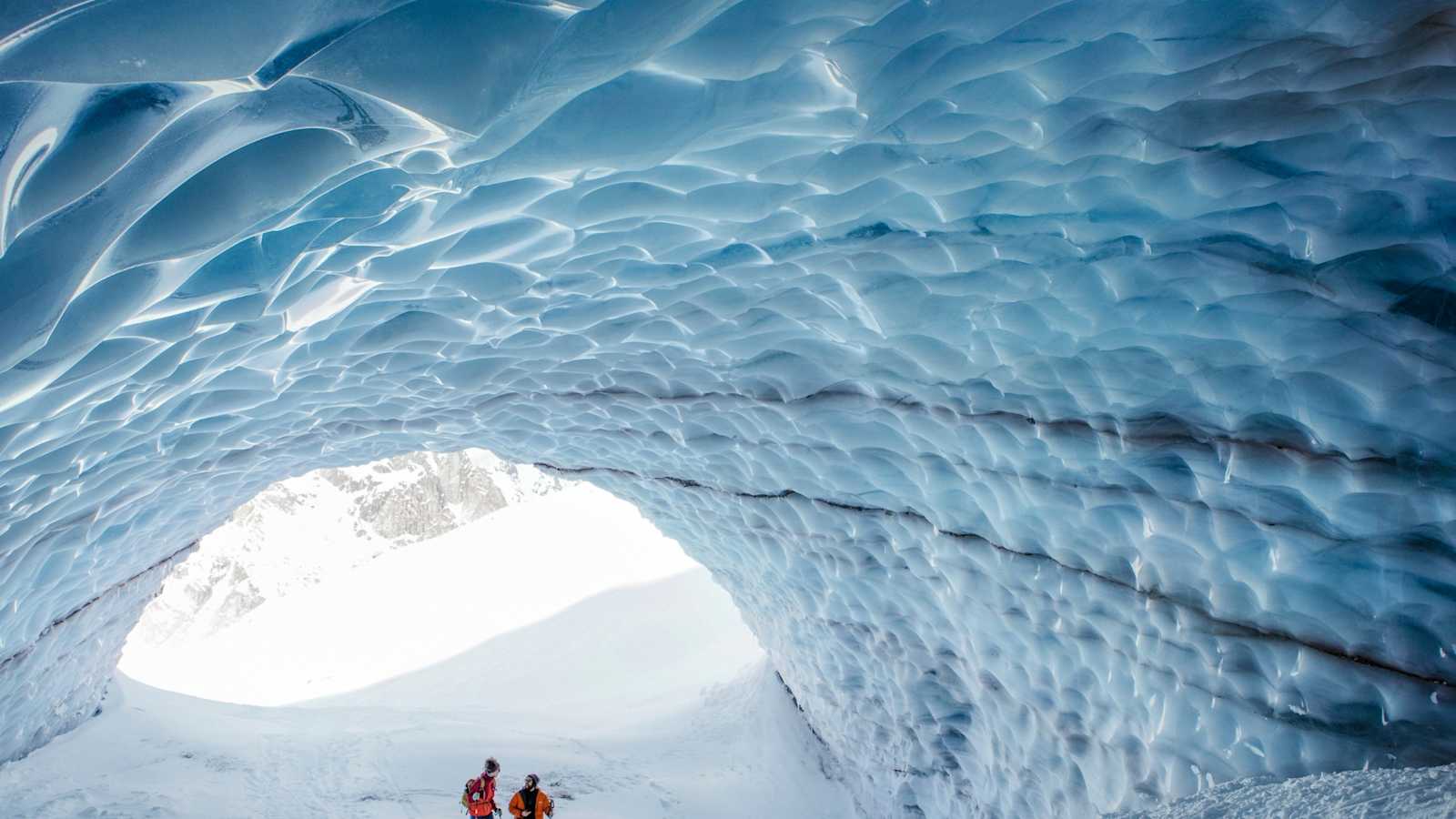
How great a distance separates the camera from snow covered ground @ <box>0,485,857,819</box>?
713 centimetres

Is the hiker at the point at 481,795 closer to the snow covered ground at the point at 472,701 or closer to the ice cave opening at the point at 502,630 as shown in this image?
the snow covered ground at the point at 472,701

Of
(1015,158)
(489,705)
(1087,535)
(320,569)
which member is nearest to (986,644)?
(1087,535)

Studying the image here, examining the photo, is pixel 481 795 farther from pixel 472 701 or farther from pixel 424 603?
pixel 424 603

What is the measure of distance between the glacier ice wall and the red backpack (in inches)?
117

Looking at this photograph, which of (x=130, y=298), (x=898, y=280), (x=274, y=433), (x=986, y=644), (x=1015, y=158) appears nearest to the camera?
(x=130, y=298)

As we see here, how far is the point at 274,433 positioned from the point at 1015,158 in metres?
4.61

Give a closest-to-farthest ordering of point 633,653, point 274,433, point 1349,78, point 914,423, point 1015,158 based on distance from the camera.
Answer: point 1349,78 < point 1015,158 < point 914,423 < point 274,433 < point 633,653

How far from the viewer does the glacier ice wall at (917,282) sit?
7.26ft

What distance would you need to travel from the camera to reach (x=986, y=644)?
486 centimetres

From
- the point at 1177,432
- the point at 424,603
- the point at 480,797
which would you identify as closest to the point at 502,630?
the point at 424,603

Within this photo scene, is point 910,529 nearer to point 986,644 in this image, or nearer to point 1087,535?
point 986,644

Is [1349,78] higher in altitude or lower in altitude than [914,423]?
lower

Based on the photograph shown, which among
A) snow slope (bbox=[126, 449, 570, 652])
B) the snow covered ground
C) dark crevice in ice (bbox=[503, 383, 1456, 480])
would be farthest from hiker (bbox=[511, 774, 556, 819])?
snow slope (bbox=[126, 449, 570, 652])

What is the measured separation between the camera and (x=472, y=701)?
1270 centimetres
